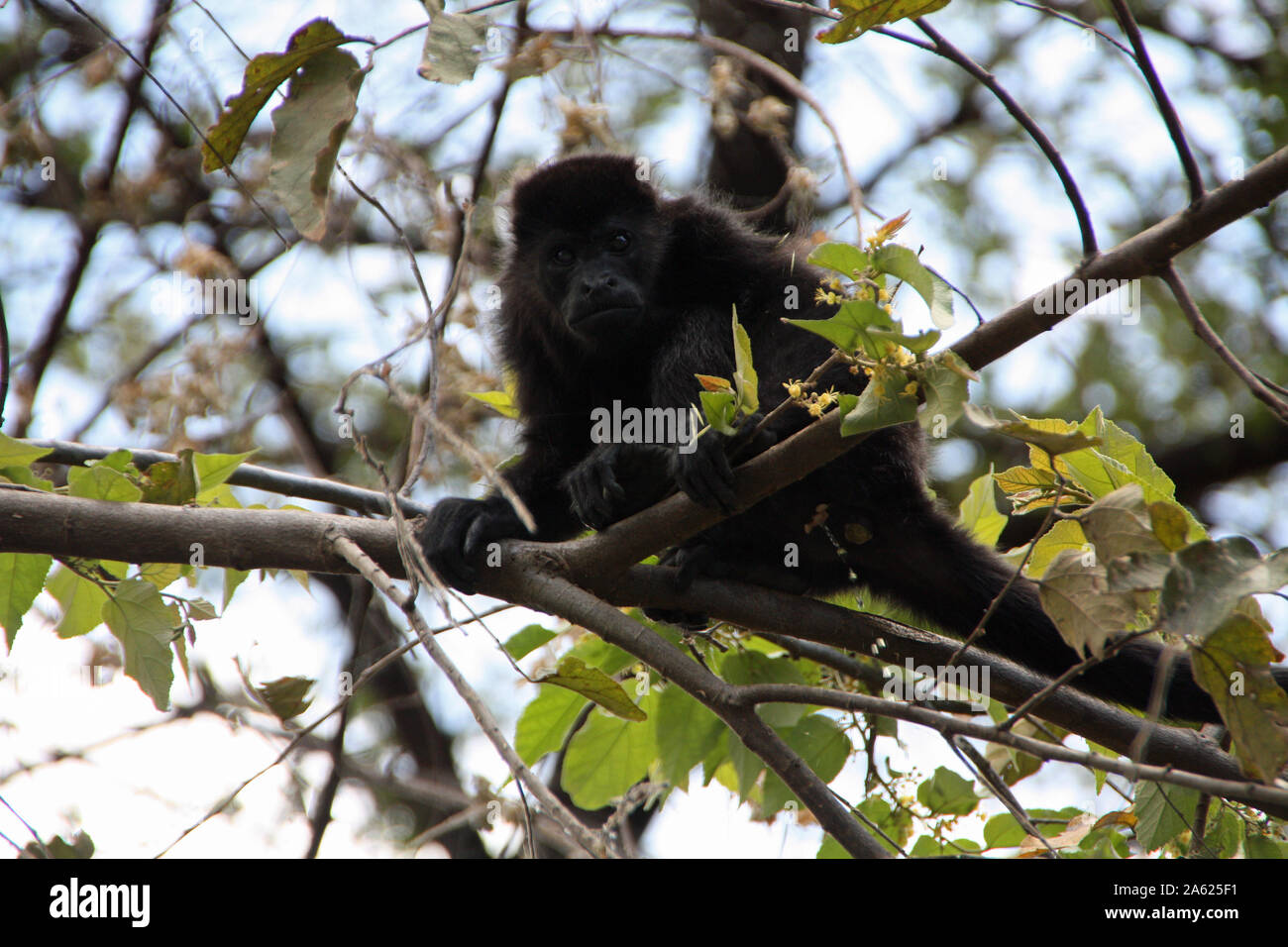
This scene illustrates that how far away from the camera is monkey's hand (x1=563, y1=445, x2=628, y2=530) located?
138 inches

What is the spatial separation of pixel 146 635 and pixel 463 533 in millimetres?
989

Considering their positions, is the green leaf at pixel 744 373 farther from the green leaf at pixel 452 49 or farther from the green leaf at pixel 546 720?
the green leaf at pixel 546 720

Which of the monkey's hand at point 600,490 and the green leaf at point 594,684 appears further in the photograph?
the monkey's hand at point 600,490

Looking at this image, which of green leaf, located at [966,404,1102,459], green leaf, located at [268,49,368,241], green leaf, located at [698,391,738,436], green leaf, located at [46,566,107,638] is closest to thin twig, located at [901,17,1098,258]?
green leaf, located at [966,404,1102,459]

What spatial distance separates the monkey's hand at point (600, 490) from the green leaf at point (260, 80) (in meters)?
1.46

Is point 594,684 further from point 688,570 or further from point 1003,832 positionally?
point 1003,832

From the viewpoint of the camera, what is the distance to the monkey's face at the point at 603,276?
4363 millimetres

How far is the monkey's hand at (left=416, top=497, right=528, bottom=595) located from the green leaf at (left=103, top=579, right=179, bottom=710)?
0.82 m

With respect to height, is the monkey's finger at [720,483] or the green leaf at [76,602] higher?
the green leaf at [76,602]

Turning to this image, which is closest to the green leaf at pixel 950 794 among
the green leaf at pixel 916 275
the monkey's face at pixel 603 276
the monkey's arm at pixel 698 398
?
the monkey's arm at pixel 698 398

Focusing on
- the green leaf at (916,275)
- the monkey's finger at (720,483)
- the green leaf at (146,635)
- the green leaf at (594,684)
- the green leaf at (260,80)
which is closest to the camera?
the green leaf at (916,275)

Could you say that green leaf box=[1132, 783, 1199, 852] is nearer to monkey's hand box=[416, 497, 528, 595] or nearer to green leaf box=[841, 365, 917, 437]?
green leaf box=[841, 365, 917, 437]

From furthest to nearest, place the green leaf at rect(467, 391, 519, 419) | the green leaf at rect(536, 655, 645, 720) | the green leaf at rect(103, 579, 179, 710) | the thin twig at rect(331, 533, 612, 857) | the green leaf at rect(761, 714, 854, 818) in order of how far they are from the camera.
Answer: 1. the green leaf at rect(467, 391, 519, 419)
2. the green leaf at rect(761, 714, 854, 818)
3. the green leaf at rect(103, 579, 179, 710)
4. the green leaf at rect(536, 655, 645, 720)
5. the thin twig at rect(331, 533, 612, 857)
